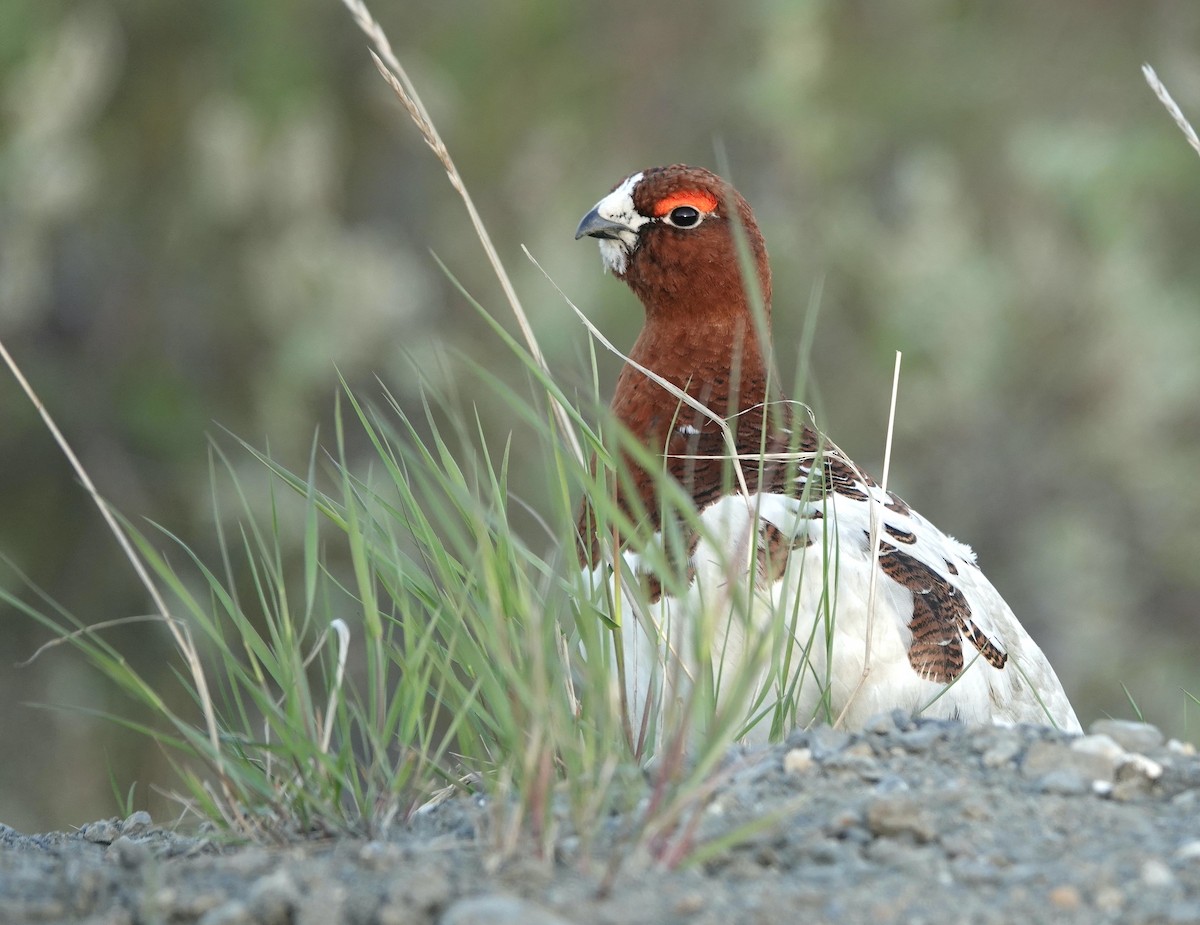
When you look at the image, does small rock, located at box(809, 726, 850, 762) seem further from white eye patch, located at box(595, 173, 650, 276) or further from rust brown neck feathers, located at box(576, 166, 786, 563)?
white eye patch, located at box(595, 173, 650, 276)

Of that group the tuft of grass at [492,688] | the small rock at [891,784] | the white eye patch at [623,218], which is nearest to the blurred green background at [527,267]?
the white eye patch at [623,218]

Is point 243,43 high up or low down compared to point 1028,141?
up

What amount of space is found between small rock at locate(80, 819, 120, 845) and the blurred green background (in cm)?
411

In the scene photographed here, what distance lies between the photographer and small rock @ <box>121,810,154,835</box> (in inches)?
88.4

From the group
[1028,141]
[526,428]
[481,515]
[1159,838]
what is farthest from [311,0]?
[1159,838]

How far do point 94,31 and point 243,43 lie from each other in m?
0.86

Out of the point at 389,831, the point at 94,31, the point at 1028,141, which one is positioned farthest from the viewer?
the point at 1028,141

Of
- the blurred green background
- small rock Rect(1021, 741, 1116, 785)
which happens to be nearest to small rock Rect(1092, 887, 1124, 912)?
small rock Rect(1021, 741, 1116, 785)

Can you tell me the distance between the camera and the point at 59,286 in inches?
307

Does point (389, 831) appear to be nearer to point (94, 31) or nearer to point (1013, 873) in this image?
point (1013, 873)

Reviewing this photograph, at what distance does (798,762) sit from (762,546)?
29.3 inches

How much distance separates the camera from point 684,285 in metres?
3.44

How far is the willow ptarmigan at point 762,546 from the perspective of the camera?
89.9 inches

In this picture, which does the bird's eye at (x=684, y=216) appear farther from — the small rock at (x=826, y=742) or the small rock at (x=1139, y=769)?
the small rock at (x=1139, y=769)
